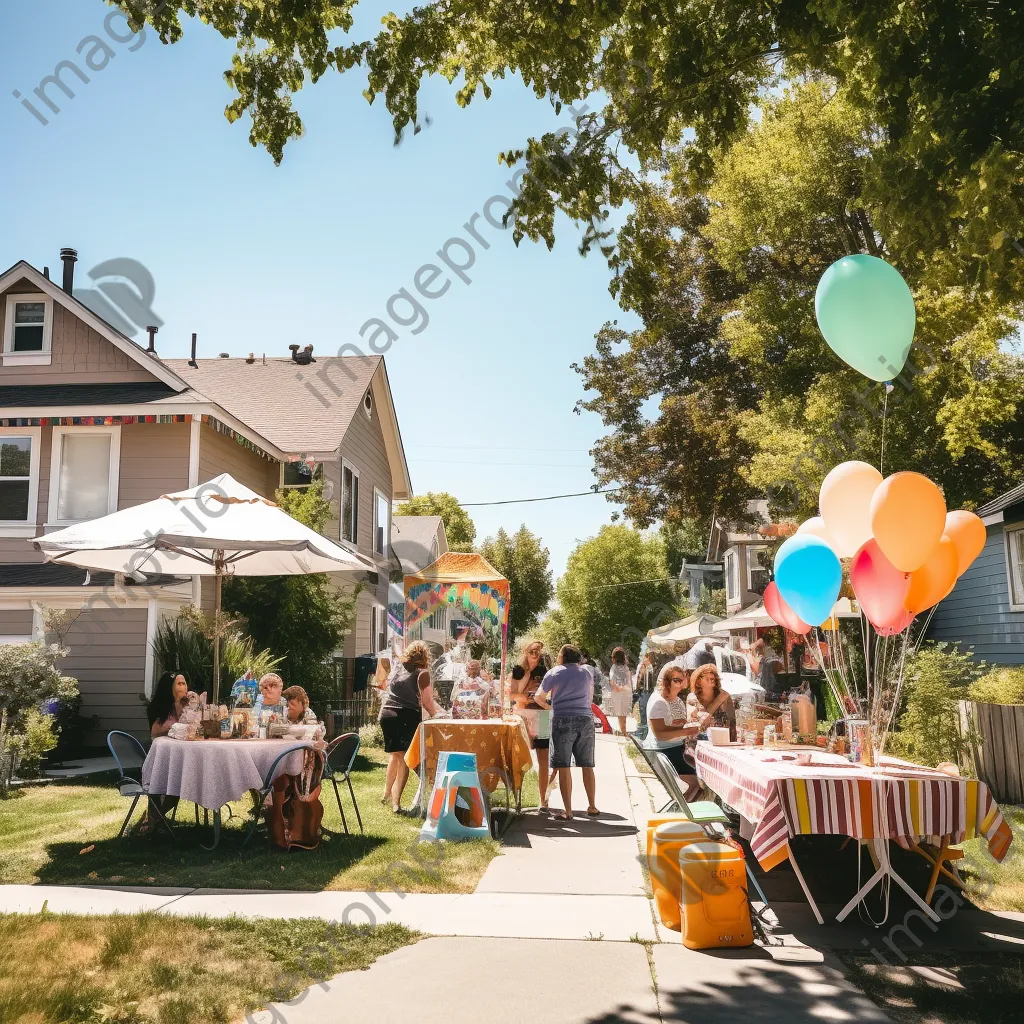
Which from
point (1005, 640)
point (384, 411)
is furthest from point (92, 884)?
point (384, 411)

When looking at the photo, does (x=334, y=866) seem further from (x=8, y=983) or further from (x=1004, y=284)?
(x=1004, y=284)

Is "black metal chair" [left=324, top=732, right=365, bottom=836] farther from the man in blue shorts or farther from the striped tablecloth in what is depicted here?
the striped tablecloth

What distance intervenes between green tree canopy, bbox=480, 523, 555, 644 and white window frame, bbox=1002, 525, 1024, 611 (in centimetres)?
4431

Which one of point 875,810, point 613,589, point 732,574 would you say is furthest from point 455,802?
point 613,589

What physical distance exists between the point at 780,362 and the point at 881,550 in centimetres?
1722

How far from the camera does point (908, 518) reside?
19.3 ft

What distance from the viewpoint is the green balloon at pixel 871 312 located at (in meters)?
6.45

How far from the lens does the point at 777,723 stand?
865 centimetres

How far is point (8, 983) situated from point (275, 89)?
21.3 ft

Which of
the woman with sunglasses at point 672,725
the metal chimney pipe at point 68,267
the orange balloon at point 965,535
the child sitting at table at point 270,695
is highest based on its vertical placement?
the metal chimney pipe at point 68,267

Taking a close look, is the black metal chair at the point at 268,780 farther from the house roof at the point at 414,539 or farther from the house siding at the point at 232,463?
the house roof at the point at 414,539

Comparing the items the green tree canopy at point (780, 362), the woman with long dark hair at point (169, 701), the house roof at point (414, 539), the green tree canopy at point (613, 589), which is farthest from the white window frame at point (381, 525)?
the green tree canopy at point (613, 589)

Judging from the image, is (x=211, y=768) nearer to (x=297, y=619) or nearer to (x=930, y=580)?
(x=930, y=580)

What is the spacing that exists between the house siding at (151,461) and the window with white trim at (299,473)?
14.9 ft
